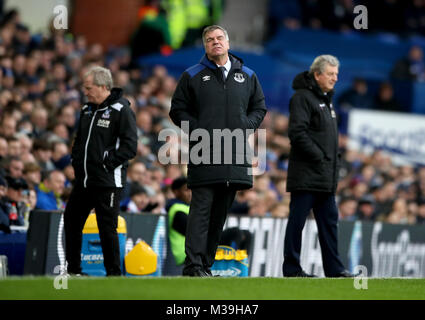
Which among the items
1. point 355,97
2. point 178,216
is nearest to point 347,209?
point 178,216

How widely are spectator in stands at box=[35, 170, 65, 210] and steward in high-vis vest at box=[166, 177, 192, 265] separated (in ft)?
4.36

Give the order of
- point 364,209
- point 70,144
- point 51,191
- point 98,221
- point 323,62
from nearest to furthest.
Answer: point 98,221, point 323,62, point 51,191, point 70,144, point 364,209

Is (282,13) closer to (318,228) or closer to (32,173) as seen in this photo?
(32,173)

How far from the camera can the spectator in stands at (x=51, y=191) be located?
34.6 feet

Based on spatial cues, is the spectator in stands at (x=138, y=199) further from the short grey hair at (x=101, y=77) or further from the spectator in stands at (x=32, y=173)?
the short grey hair at (x=101, y=77)

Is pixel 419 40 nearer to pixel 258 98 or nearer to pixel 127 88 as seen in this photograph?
pixel 127 88

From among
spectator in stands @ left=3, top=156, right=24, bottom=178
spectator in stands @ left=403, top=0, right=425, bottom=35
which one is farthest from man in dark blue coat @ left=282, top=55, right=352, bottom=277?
spectator in stands @ left=403, top=0, right=425, bottom=35

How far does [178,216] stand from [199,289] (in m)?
3.86

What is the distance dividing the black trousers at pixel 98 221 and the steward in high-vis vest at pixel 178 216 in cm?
186

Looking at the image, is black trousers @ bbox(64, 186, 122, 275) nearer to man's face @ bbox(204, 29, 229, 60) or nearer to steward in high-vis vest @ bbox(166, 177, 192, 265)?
man's face @ bbox(204, 29, 229, 60)

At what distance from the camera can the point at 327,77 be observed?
893cm

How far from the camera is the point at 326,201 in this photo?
352 inches

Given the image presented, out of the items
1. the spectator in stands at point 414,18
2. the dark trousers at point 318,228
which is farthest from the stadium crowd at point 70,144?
the spectator in stands at point 414,18
